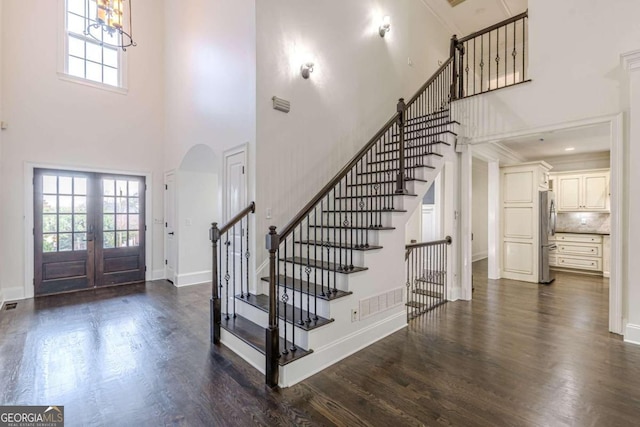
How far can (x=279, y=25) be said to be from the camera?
3.73 metres

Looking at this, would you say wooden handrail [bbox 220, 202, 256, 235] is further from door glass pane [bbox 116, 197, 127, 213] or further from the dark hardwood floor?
door glass pane [bbox 116, 197, 127, 213]

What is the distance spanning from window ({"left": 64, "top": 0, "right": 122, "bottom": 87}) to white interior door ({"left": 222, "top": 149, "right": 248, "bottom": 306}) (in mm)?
3701

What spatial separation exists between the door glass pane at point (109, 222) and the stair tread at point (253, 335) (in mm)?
3822

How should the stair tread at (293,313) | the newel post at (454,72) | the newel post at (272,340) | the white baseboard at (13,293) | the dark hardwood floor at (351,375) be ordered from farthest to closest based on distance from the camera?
the newel post at (454,72) → the white baseboard at (13,293) → the stair tread at (293,313) → the newel post at (272,340) → the dark hardwood floor at (351,375)

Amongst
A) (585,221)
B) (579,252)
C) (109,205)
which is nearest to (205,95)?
→ (109,205)

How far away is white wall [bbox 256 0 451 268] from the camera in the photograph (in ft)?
11.9

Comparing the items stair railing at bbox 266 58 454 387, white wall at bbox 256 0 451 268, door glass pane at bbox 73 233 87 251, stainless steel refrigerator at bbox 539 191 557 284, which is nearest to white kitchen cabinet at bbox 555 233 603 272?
stainless steel refrigerator at bbox 539 191 557 284

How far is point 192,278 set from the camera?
227 inches

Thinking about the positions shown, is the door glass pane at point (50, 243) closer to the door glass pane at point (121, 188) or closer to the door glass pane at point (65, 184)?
the door glass pane at point (65, 184)

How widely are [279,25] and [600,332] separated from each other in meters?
5.35

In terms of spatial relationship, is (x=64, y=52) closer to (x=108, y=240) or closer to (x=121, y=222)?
(x=121, y=222)

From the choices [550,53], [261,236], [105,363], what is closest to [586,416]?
[261,236]

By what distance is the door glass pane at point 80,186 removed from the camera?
5.26 metres

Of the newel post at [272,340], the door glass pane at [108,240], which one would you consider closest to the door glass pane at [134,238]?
the door glass pane at [108,240]
